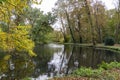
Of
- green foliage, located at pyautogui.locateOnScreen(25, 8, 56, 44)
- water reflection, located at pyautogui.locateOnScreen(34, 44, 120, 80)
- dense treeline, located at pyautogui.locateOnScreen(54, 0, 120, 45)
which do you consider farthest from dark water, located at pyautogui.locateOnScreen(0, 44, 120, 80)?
dense treeline, located at pyautogui.locateOnScreen(54, 0, 120, 45)

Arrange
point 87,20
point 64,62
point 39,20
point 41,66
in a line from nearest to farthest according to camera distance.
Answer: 1. point 41,66
2. point 64,62
3. point 39,20
4. point 87,20

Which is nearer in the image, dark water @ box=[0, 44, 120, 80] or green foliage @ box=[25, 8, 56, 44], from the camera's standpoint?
dark water @ box=[0, 44, 120, 80]

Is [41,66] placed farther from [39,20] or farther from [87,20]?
[87,20]

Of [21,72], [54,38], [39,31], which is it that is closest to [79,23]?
[39,31]

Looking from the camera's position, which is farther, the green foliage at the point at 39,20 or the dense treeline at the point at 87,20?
the dense treeline at the point at 87,20

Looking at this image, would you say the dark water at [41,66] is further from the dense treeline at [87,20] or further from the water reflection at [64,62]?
the dense treeline at [87,20]

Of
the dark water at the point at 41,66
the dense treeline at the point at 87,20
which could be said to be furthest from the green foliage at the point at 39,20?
the dark water at the point at 41,66

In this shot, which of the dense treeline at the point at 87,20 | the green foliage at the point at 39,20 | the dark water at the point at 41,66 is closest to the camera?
the dark water at the point at 41,66

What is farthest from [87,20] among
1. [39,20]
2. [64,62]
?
[64,62]

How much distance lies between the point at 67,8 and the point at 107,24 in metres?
10.6

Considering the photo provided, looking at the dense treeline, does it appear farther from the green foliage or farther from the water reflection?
the water reflection

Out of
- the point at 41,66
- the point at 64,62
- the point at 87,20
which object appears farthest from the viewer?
the point at 87,20

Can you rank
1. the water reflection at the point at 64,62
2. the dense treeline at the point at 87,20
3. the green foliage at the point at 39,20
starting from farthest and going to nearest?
the dense treeline at the point at 87,20 → the green foliage at the point at 39,20 → the water reflection at the point at 64,62

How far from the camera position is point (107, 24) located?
192ft
